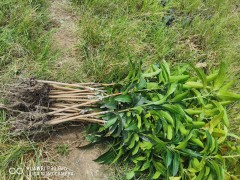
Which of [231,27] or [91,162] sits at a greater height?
[231,27]

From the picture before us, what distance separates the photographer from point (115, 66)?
264 cm

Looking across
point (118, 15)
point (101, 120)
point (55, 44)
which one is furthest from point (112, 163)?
point (118, 15)

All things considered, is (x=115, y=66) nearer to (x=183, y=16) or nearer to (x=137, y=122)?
(x=137, y=122)

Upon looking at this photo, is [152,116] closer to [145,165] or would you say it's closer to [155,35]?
[145,165]

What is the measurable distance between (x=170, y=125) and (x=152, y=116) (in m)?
0.15

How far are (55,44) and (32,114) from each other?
864mm

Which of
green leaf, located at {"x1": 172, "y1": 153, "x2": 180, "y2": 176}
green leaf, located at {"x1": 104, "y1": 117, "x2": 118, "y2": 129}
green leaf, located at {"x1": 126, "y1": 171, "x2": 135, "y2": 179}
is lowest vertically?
green leaf, located at {"x1": 126, "y1": 171, "x2": 135, "y2": 179}

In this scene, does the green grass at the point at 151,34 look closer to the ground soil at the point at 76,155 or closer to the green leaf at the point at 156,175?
the ground soil at the point at 76,155

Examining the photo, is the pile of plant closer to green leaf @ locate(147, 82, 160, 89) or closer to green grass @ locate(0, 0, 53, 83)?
green leaf @ locate(147, 82, 160, 89)

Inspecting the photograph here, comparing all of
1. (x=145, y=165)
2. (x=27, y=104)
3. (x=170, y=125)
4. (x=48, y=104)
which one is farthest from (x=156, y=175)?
(x=27, y=104)

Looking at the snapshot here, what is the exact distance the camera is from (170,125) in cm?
212

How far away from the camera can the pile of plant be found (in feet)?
6.90

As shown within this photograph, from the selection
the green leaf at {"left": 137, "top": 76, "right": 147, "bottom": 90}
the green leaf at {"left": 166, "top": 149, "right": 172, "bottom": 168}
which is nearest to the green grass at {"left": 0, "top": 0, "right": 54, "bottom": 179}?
the green leaf at {"left": 137, "top": 76, "right": 147, "bottom": 90}

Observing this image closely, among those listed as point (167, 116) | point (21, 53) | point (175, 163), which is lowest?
point (175, 163)
